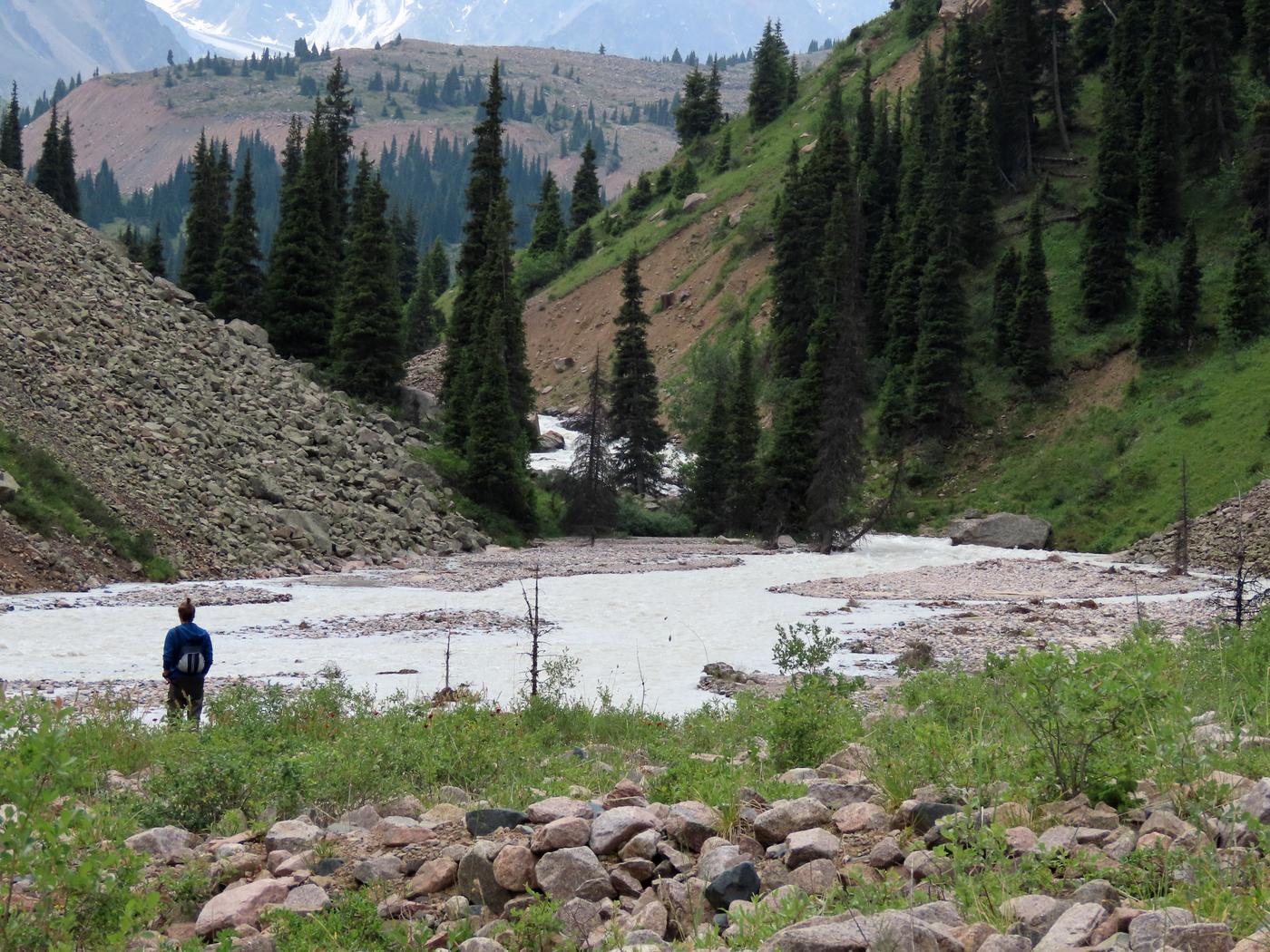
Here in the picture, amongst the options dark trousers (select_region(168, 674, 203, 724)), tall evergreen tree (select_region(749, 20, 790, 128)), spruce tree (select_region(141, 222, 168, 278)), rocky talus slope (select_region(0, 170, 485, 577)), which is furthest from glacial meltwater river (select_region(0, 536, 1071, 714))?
tall evergreen tree (select_region(749, 20, 790, 128))

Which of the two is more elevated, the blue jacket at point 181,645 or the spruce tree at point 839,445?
the spruce tree at point 839,445

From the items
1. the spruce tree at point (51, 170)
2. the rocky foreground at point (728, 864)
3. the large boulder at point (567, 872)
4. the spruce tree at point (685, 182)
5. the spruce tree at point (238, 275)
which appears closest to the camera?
the rocky foreground at point (728, 864)

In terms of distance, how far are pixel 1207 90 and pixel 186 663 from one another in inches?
2428

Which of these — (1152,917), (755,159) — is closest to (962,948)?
(1152,917)

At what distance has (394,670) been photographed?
17.4 metres

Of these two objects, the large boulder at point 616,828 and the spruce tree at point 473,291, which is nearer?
the large boulder at point 616,828

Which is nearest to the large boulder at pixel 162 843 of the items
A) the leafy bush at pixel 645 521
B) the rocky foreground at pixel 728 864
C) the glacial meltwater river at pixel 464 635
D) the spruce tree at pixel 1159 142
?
the rocky foreground at pixel 728 864

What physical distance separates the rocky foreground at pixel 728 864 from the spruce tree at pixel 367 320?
4175 centimetres

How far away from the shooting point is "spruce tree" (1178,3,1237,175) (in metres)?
58.5

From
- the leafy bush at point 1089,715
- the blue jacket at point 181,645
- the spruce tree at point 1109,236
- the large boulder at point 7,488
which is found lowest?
the blue jacket at point 181,645

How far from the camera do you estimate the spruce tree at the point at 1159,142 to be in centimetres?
5669

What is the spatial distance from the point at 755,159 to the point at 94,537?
3079 inches

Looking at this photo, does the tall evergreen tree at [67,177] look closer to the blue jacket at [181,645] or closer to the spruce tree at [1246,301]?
the spruce tree at [1246,301]

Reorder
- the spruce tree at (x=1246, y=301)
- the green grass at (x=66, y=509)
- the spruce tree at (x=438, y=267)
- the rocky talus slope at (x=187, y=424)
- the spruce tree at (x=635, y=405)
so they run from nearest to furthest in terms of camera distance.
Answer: the green grass at (x=66, y=509), the rocky talus slope at (x=187, y=424), the spruce tree at (x=1246, y=301), the spruce tree at (x=635, y=405), the spruce tree at (x=438, y=267)
